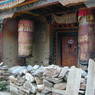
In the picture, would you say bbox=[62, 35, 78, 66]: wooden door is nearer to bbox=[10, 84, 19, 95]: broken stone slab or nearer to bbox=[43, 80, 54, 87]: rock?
bbox=[10, 84, 19, 95]: broken stone slab

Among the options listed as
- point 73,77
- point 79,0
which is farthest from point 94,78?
point 79,0

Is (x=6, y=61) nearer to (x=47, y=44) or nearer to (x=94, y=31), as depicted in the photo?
(x=47, y=44)

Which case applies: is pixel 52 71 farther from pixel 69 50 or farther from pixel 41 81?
pixel 69 50

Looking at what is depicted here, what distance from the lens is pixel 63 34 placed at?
8.67 meters

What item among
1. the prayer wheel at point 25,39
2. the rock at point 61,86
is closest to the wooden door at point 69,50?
the prayer wheel at point 25,39

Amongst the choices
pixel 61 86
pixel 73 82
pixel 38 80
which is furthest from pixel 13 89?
pixel 73 82

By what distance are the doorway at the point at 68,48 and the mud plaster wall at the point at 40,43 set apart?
511 millimetres

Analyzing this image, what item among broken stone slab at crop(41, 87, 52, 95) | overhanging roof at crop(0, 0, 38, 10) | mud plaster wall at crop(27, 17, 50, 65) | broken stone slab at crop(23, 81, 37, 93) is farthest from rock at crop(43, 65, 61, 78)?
mud plaster wall at crop(27, 17, 50, 65)

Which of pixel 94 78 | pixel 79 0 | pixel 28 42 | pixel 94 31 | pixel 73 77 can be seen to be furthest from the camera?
pixel 28 42

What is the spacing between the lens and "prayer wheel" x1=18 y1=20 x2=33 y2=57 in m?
8.24

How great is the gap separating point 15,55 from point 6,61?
1.39 ft

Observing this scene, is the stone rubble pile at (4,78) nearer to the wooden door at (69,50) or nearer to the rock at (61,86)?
the wooden door at (69,50)

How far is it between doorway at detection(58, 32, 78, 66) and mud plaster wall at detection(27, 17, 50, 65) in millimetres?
511

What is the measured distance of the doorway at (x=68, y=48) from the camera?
8297mm
